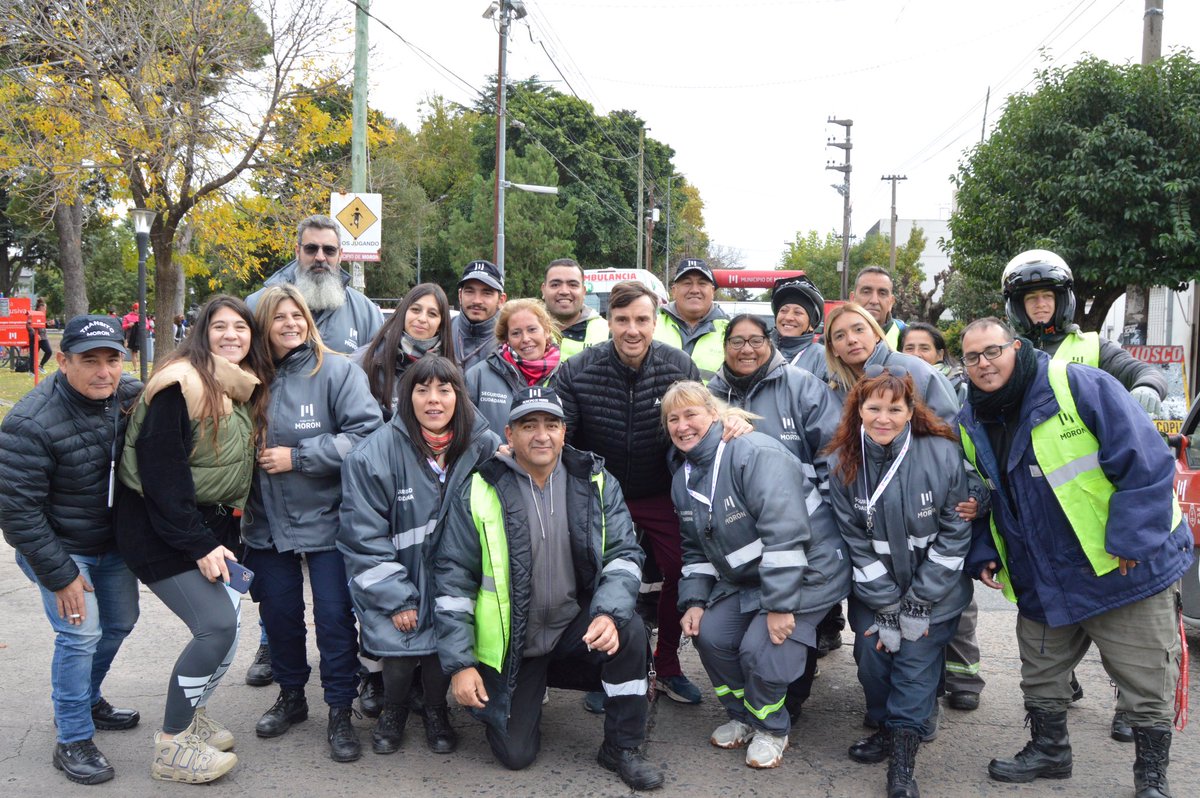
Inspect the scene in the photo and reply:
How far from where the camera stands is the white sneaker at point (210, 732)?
4008 millimetres

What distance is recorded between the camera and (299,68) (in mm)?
16312

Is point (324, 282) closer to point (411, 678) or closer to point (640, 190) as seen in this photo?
point (411, 678)

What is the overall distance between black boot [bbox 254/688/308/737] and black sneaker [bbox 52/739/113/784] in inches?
25.3

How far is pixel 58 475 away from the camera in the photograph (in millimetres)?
3777

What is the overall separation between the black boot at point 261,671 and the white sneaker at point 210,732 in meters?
0.70

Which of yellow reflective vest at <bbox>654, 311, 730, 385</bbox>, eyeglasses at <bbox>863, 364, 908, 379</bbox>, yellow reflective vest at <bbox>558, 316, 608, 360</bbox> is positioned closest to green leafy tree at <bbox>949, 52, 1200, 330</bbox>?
yellow reflective vest at <bbox>654, 311, 730, 385</bbox>

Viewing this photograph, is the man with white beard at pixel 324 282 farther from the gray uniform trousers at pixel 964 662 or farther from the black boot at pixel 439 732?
the gray uniform trousers at pixel 964 662

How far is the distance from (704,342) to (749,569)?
176 centimetres

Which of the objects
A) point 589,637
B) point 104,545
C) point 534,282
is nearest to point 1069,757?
point 589,637

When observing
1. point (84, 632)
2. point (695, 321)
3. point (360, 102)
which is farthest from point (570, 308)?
point (360, 102)

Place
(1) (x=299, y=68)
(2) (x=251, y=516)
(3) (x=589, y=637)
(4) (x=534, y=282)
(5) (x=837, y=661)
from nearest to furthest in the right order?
(3) (x=589, y=637)
(2) (x=251, y=516)
(5) (x=837, y=661)
(1) (x=299, y=68)
(4) (x=534, y=282)

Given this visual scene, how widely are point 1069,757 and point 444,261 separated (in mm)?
48773

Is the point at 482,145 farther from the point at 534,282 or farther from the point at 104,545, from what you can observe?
the point at 104,545

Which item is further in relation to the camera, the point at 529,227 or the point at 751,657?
the point at 529,227
